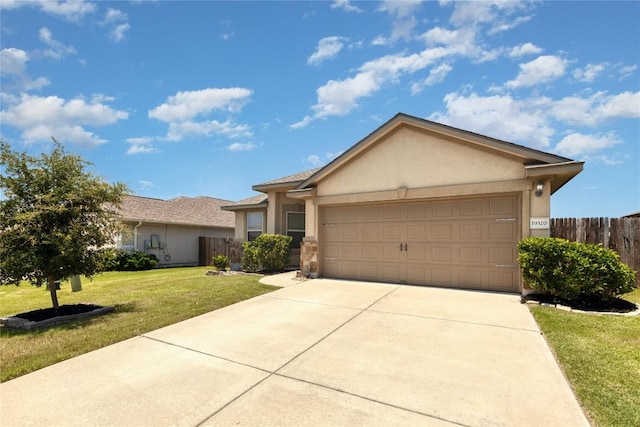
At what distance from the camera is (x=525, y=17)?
812 cm

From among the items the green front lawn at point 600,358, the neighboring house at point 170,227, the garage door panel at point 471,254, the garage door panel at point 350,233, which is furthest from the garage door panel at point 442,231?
the neighboring house at point 170,227

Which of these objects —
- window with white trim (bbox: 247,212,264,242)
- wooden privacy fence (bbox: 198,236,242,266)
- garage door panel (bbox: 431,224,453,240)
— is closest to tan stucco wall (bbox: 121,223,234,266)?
wooden privacy fence (bbox: 198,236,242,266)

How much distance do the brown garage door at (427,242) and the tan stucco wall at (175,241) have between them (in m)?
13.2

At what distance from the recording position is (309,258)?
34.4ft

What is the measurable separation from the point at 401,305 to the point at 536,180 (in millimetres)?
4390

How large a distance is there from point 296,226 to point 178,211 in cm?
1150

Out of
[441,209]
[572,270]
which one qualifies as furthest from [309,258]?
[572,270]

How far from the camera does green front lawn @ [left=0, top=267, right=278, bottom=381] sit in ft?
13.7

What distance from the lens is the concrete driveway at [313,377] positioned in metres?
2.69

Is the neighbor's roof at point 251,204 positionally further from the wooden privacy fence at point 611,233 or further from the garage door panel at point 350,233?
the wooden privacy fence at point 611,233

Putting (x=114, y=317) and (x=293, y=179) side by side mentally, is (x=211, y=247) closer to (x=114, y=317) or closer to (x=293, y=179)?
(x=293, y=179)

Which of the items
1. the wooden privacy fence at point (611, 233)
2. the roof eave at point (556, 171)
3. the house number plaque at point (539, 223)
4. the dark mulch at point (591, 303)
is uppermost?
the roof eave at point (556, 171)

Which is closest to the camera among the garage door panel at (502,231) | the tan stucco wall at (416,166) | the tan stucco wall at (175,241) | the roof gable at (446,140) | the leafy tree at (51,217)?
the leafy tree at (51,217)

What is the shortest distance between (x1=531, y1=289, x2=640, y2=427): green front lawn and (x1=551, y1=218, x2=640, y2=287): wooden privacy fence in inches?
181
